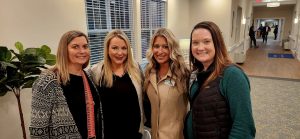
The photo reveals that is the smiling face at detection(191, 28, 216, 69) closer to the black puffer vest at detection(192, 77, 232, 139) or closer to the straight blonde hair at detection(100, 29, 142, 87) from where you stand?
the black puffer vest at detection(192, 77, 232, 139)

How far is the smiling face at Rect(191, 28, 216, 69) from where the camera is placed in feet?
4.30

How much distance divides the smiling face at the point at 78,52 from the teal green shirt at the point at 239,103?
3.15ft

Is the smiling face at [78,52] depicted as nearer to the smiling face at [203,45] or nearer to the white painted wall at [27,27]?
the smiling face at [203,45]

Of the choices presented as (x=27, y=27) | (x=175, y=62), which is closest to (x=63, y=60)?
(x=175, y=62)

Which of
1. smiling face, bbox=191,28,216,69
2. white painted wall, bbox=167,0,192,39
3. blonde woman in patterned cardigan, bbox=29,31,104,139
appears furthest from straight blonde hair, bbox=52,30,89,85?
white painted wall, bbox=167,0,192,39

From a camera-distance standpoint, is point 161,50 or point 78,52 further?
point 161,50

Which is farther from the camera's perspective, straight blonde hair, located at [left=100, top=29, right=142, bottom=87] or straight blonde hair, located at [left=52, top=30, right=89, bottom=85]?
straight blonde hair, located at [left=100, top=29, right=142, bottom=87]

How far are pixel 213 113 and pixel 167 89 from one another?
54 cm

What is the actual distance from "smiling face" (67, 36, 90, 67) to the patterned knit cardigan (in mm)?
164

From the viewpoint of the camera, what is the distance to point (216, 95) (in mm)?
1211

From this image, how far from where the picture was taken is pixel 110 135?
1697mm

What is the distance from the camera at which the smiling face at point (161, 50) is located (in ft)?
5.69

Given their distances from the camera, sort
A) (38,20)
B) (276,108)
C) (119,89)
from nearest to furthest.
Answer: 1. (119,89)
2. (38,20)
3. (276,108)

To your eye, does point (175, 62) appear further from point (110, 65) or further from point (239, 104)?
point (239, 104)
